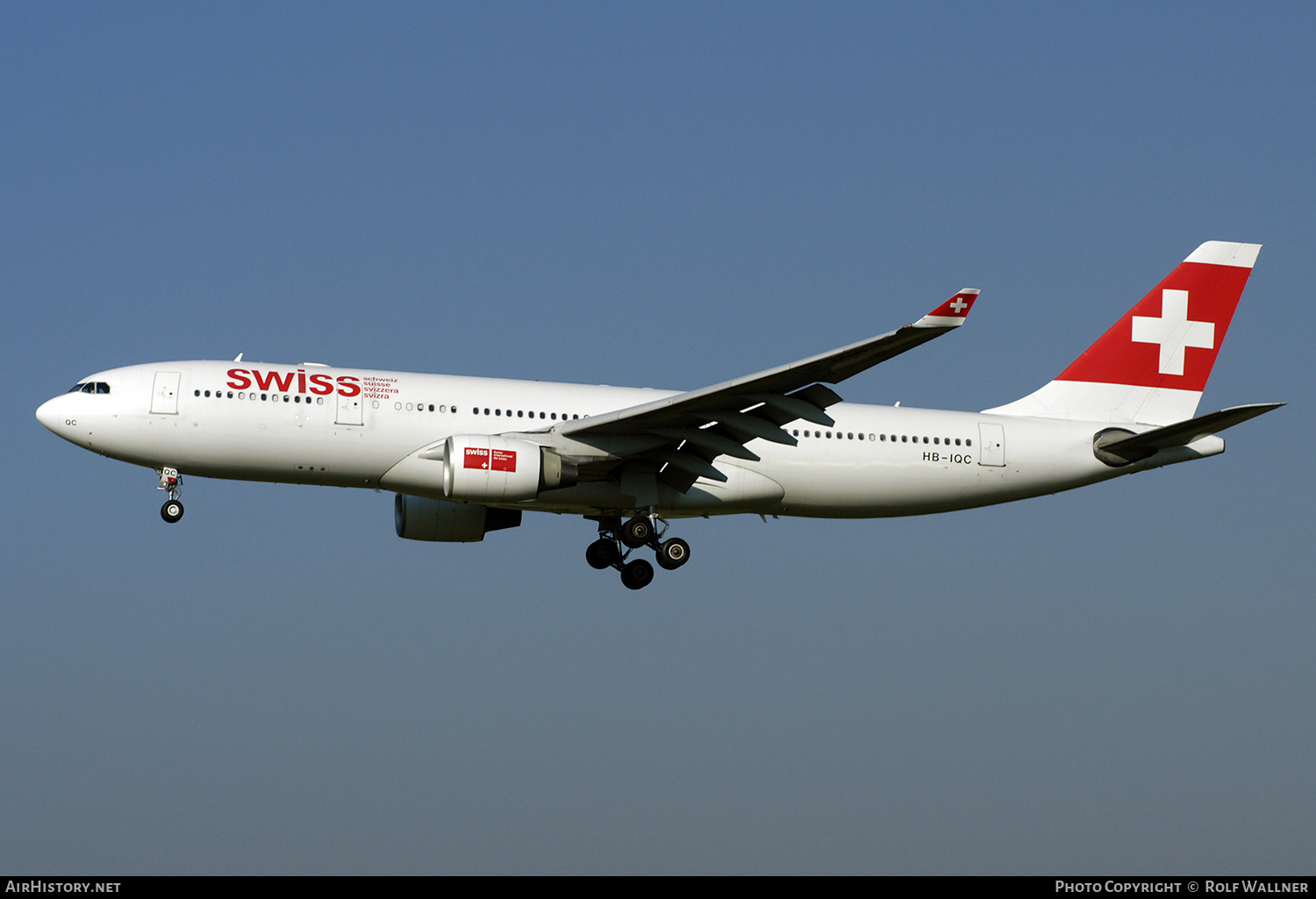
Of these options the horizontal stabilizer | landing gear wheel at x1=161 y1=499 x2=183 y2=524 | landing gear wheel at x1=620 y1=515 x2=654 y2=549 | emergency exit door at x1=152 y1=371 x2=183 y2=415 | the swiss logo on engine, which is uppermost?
emergency exit door at x1=152 y1=371 x2=183 y2=415

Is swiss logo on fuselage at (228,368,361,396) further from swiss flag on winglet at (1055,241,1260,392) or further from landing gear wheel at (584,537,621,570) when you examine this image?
swiss flag on winglet at (1055,241,1260,392)

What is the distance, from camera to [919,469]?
108ft

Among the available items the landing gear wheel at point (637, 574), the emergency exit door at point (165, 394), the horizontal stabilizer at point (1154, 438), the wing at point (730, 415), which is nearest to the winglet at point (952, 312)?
the wing at point (730, 415)

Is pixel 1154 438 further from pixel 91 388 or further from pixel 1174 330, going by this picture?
pixel 91 388

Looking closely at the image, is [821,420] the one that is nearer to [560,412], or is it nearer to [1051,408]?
[560,412]

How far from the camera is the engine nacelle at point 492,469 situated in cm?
2916

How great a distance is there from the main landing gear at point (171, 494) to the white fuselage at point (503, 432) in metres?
0.32

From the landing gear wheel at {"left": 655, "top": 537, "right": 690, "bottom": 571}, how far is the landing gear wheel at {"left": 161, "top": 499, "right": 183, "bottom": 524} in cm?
1023

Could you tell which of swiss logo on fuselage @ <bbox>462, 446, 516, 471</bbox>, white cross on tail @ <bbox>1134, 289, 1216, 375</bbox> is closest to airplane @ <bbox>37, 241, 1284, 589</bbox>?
swiss logo on fuselage @ <bbox>462, 446, 516, 471</bbox>

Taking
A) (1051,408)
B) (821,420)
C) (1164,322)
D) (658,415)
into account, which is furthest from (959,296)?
(1164,322)

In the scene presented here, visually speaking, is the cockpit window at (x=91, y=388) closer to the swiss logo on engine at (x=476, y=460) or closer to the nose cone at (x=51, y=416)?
the nose cone at (x=51, y=416)

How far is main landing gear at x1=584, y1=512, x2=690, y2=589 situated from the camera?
32.2 m

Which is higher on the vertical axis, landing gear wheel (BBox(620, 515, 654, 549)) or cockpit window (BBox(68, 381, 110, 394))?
cockpit window (BBox(68, 381, 110, 394))
